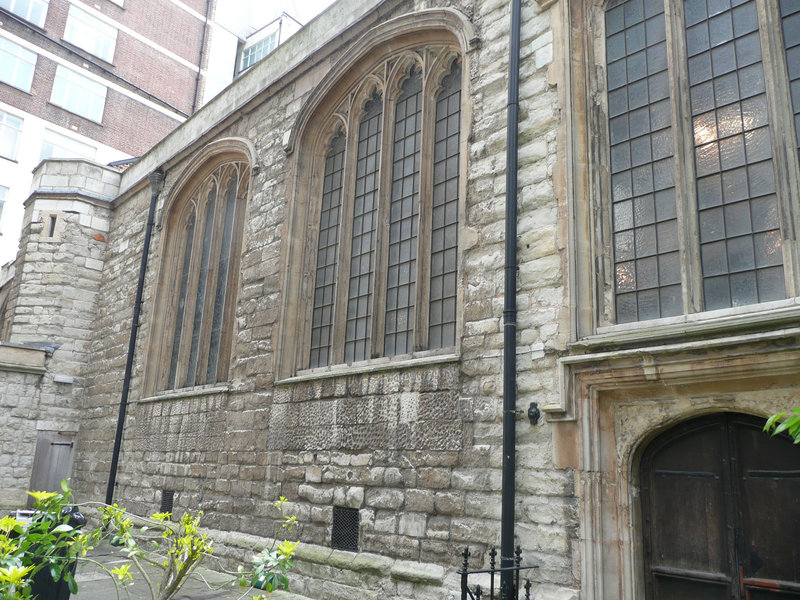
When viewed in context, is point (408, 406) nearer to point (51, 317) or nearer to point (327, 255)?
point (327, 255)

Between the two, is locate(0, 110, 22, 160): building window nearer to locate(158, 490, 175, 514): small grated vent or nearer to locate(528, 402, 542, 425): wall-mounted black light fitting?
locate(158, 490, 175, 514): small grated vent

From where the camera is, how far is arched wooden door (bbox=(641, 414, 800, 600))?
4512 millimetres

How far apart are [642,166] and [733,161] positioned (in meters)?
0.75

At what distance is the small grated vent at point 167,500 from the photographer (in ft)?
34.0

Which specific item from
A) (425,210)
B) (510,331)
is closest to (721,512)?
(510,331)

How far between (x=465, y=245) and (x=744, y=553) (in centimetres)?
354

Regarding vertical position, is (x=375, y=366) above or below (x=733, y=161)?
below

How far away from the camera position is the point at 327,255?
9188mm

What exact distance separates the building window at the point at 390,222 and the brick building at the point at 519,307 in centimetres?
4

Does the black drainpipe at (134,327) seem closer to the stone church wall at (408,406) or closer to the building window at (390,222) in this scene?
the stone church wall at (408,406)

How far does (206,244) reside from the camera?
1223 centimetres

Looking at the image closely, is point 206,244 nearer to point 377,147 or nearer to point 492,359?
point 377,147

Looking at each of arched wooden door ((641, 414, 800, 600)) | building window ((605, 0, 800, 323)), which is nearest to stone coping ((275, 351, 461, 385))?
building window ((605, 0, 800, 323))

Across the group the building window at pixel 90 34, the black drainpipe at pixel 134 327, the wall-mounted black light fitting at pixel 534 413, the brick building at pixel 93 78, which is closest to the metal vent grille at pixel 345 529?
the wall-mounted black light fitting at pixel 534 413
